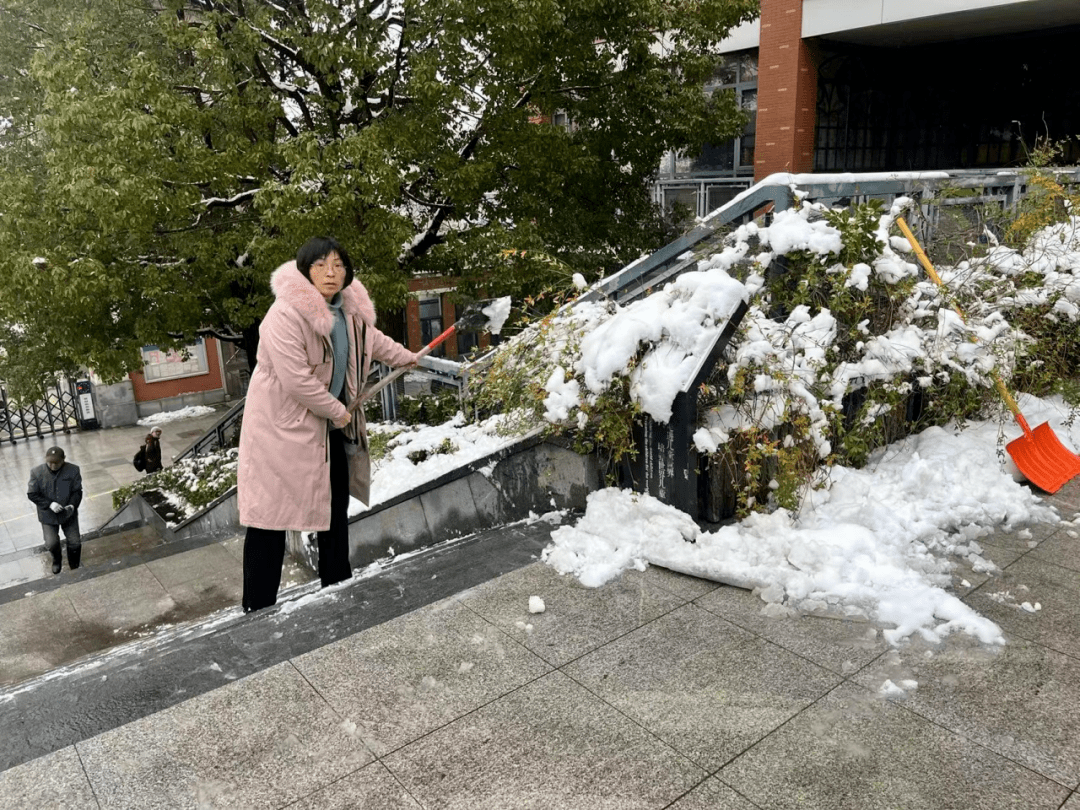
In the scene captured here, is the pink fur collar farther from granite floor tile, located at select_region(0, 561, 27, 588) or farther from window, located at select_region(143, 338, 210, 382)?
window, located at select_region(143, 338, 210, 382)

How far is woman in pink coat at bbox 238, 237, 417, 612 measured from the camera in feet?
12.3

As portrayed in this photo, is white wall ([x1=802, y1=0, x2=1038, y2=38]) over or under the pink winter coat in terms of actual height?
over

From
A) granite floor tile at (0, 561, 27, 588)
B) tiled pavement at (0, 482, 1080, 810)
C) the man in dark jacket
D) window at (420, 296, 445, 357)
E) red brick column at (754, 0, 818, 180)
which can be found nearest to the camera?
tiled pavement at (0, 482, 1080, 810)

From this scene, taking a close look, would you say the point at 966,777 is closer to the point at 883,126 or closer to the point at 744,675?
the point at 744,675

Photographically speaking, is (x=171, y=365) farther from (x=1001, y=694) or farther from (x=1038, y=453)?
(x=1001, y=694)

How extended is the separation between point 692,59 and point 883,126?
7561 millimetres

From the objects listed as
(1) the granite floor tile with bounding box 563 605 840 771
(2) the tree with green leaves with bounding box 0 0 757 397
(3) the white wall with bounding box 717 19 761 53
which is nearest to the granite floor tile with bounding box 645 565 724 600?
(1) the granite floor tile with bounding box 563 605 840 771

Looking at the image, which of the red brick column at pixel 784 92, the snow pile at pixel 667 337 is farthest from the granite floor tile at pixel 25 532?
the red brick column at pixel 784 92

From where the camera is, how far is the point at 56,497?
9.25 metres

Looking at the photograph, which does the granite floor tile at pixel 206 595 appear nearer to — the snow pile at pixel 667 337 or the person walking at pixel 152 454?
the snow pile at pixel 667 337

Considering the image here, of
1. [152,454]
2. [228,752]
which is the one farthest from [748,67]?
[228,752]

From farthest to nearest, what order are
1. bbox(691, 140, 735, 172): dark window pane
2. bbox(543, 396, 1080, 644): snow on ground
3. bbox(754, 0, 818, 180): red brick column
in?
bbox(691, 140, 735, 172): dark window pane
bbox(754, 0, 818, 180): red brick column
bbox(543, 396, 1080, 644): snow on ground

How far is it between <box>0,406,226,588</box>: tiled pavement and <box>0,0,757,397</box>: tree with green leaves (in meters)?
2.96

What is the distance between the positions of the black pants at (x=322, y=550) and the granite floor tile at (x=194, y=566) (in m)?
3.09
